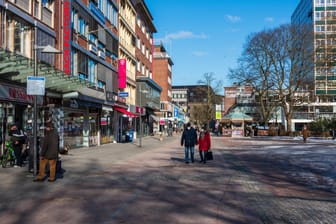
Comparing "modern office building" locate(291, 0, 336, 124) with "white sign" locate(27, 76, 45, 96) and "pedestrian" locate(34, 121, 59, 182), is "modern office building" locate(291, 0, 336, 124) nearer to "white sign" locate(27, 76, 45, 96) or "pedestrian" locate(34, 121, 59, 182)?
"white sign" locate(27, 76, 45, 96)

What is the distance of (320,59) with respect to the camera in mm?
26984

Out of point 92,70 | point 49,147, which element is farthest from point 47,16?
point 49,147

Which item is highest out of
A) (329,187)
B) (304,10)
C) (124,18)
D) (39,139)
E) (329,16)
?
(304,10)

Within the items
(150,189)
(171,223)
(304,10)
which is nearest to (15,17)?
(150,189)

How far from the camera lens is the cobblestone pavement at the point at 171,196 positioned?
7086 mm

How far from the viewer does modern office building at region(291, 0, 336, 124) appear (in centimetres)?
2419

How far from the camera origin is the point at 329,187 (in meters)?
10.9

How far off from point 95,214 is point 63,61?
59.3 feet

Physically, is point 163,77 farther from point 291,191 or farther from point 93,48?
point 291,191

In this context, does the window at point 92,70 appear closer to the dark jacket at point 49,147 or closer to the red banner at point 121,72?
the red banner at point 121,72

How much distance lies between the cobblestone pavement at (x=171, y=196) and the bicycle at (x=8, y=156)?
645 millimetres

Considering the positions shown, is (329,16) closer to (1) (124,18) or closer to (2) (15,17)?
(2) (15,17)

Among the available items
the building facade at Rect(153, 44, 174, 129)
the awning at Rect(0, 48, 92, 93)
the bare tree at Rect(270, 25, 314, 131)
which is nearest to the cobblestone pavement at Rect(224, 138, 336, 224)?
the awning at Rect(0, 48, 92, 93)

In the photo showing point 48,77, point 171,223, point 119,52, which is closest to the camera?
point 171,223
